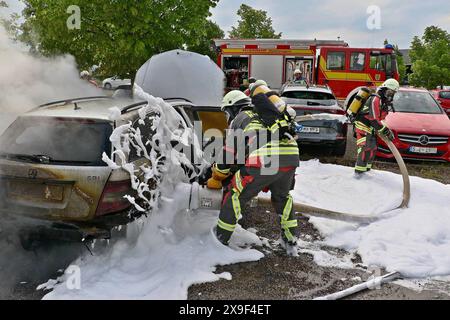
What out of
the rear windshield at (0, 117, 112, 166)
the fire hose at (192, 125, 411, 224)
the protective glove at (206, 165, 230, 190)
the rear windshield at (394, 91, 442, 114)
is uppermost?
the rear windshield at (394, 91, 442, 114)

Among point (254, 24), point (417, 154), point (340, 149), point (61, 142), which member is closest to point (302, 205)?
point (61, 142)

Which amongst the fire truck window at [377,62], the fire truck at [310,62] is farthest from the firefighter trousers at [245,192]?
the fire truck window at [377,62]

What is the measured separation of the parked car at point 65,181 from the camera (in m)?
3.28

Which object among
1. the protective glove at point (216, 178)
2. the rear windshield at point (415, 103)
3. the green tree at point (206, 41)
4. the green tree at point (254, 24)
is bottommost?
the protective glove at point (216, 178)

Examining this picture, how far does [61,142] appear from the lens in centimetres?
344

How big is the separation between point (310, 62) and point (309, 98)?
764cm

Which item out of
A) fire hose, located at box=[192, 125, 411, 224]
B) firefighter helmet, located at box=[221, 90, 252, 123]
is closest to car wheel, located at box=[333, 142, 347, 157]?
fire hose, located at box=[192, 125, 411, 224]

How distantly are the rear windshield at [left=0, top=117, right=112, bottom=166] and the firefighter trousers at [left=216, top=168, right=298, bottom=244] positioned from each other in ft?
4.03

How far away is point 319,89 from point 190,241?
19.6 feet

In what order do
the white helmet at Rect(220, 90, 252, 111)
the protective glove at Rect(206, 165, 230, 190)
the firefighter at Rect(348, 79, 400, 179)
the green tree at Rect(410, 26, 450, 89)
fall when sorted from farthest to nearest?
the green tree at Rect(410, 26, 450, 89) → the firefighter at Rect(348, 79, 400, 179) → the white helmet at Rect(220, 90, 252, 111) → the protective glove at Rect(206, 165, 230, 190)

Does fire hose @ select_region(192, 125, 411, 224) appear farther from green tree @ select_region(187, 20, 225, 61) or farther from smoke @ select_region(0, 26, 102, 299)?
green tree @ select_region(187, 20, 225, 61)

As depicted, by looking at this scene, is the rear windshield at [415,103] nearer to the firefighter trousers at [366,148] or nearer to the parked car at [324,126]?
the parked car at [324,126]

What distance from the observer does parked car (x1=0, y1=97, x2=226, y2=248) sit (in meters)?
3.28

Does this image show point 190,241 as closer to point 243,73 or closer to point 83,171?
point 83,171
